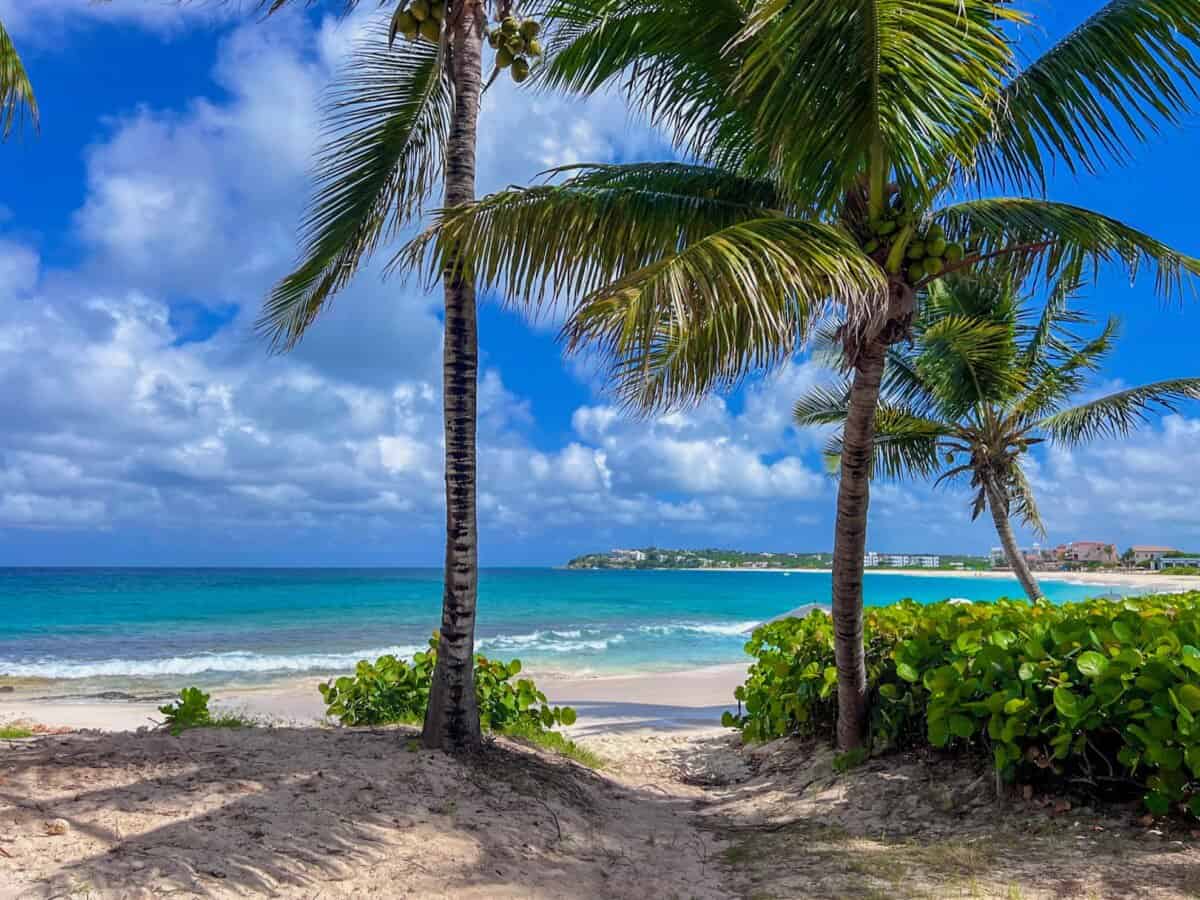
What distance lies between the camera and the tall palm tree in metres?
3.98

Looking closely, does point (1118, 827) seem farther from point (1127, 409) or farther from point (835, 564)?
point (1127, 409)

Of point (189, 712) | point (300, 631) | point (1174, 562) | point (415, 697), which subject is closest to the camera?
point (189, 712)

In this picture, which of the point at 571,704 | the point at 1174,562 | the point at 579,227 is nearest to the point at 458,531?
the point at 579,227

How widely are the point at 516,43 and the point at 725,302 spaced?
3.25 metres

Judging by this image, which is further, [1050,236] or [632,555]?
[632,555]

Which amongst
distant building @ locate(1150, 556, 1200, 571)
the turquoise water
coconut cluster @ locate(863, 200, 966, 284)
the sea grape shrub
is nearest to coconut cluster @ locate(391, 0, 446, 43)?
coconut cluster @ locate(863, 200, 966, 284)

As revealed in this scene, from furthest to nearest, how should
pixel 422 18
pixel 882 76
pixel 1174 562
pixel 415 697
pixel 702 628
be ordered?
pixel 1174 562 → pixel 702 628 → pixel 415 697 → pixel 422 18 → pixel 882 76

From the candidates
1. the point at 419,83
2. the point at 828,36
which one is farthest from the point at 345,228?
the point at 828,36

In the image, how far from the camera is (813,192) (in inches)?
194

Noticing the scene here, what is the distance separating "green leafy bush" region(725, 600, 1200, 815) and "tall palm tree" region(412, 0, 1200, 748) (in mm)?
427

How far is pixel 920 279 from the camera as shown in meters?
5.10

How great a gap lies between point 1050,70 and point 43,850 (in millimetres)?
7023

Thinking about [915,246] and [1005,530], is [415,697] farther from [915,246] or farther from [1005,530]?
[1005,530]

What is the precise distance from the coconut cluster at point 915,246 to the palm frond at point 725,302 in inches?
24.9
